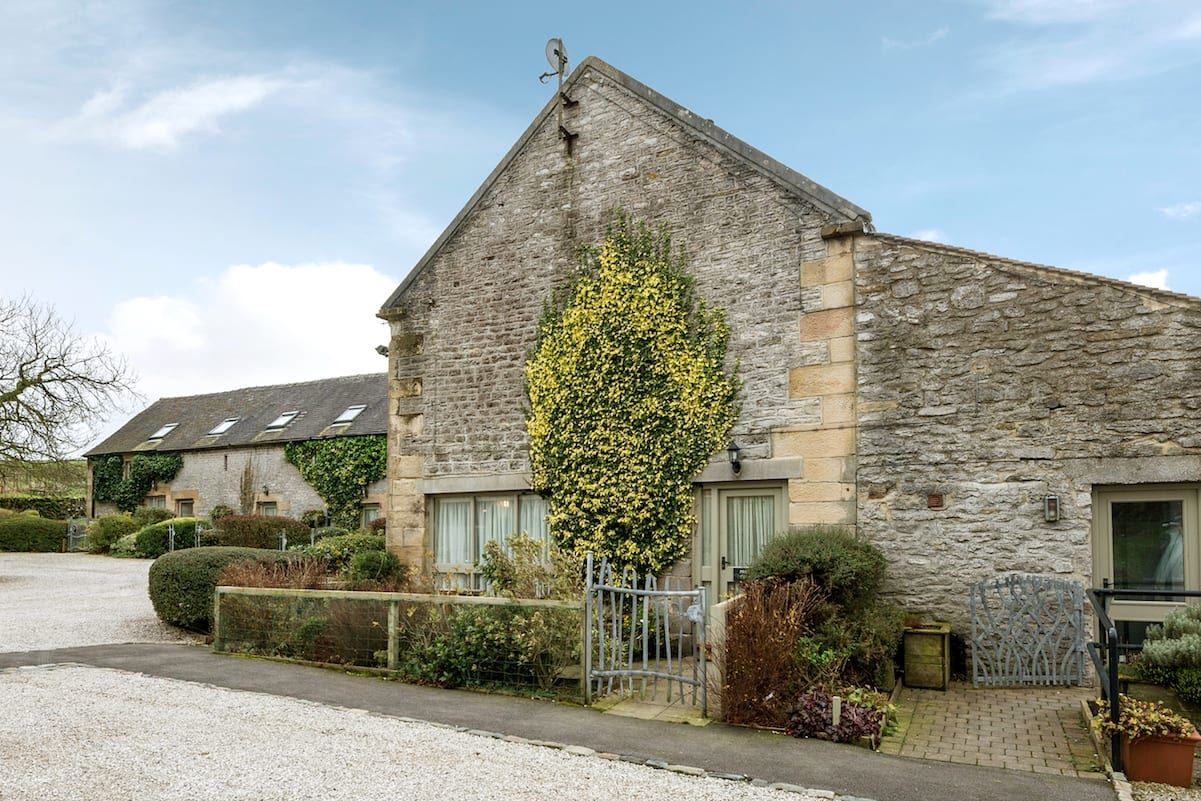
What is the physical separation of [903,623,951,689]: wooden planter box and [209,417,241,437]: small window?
25372 millimetres

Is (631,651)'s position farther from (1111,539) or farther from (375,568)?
(375,568)

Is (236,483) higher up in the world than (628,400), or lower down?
lower down

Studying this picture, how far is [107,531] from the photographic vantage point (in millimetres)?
27328

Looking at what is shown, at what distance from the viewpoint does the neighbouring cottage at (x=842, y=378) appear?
919 cm

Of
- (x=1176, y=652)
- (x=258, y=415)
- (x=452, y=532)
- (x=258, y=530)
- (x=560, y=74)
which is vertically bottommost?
(x=258, y=530)

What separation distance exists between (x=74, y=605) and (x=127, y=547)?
37.2 ft

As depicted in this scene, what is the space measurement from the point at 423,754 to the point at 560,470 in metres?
5.70

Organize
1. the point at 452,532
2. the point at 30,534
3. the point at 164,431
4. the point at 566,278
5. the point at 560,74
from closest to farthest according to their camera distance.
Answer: the point at 566,278 < the point at 560,74 < the point at 452,532 < the point at 30,534 < the point at 164,431

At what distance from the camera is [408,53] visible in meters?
10.2

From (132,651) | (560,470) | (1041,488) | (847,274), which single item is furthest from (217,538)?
(1041,488)

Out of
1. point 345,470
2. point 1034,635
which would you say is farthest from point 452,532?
point 345,470

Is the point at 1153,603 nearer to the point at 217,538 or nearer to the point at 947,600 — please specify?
the point at 947,600

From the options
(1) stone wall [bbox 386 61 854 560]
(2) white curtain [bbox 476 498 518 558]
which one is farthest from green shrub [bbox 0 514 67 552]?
(2) white curtain [bbox 476 498 518 558]

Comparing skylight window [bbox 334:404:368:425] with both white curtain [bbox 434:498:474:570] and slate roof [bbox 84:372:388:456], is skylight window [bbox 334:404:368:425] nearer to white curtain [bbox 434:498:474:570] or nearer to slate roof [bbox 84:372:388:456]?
slate roof [bbox 84:372:388:456]
